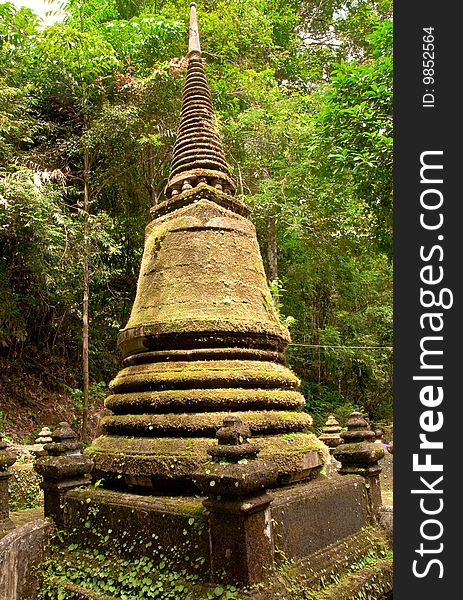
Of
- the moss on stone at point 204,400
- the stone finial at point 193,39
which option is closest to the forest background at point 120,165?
the stone finial at point 193,39

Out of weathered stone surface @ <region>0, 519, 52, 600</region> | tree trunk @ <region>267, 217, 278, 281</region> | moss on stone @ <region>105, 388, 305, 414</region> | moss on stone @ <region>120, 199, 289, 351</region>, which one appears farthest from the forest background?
weathered stone surface @ <region>0, 519, 52, 600</region>

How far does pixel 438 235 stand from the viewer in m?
2.69

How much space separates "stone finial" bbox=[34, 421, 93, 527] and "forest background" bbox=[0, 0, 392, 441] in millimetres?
5742

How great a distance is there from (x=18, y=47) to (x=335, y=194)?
8.22 metres

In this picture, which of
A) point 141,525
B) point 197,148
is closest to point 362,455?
Result: point 141,525

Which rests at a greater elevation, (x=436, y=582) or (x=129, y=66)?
(x=129, y=66)

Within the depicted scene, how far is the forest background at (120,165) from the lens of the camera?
9586 millimetres

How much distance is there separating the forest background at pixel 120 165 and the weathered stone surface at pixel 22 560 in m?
6.20

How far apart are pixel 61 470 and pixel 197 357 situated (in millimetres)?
1331

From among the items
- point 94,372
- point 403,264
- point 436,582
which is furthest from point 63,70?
point 436,582

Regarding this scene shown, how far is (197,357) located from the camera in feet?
12.7

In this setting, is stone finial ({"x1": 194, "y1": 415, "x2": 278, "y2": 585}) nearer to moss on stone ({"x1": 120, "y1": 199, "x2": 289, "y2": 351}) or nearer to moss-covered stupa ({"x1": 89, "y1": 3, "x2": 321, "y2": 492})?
moss-covered stupa ({"x1": 89, "y1": 3, "x2": 321, "y2": 492})

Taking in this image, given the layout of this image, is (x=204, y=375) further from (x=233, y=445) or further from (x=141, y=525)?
(x=141, y=525)

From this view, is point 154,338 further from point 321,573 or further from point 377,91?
point 377,91
